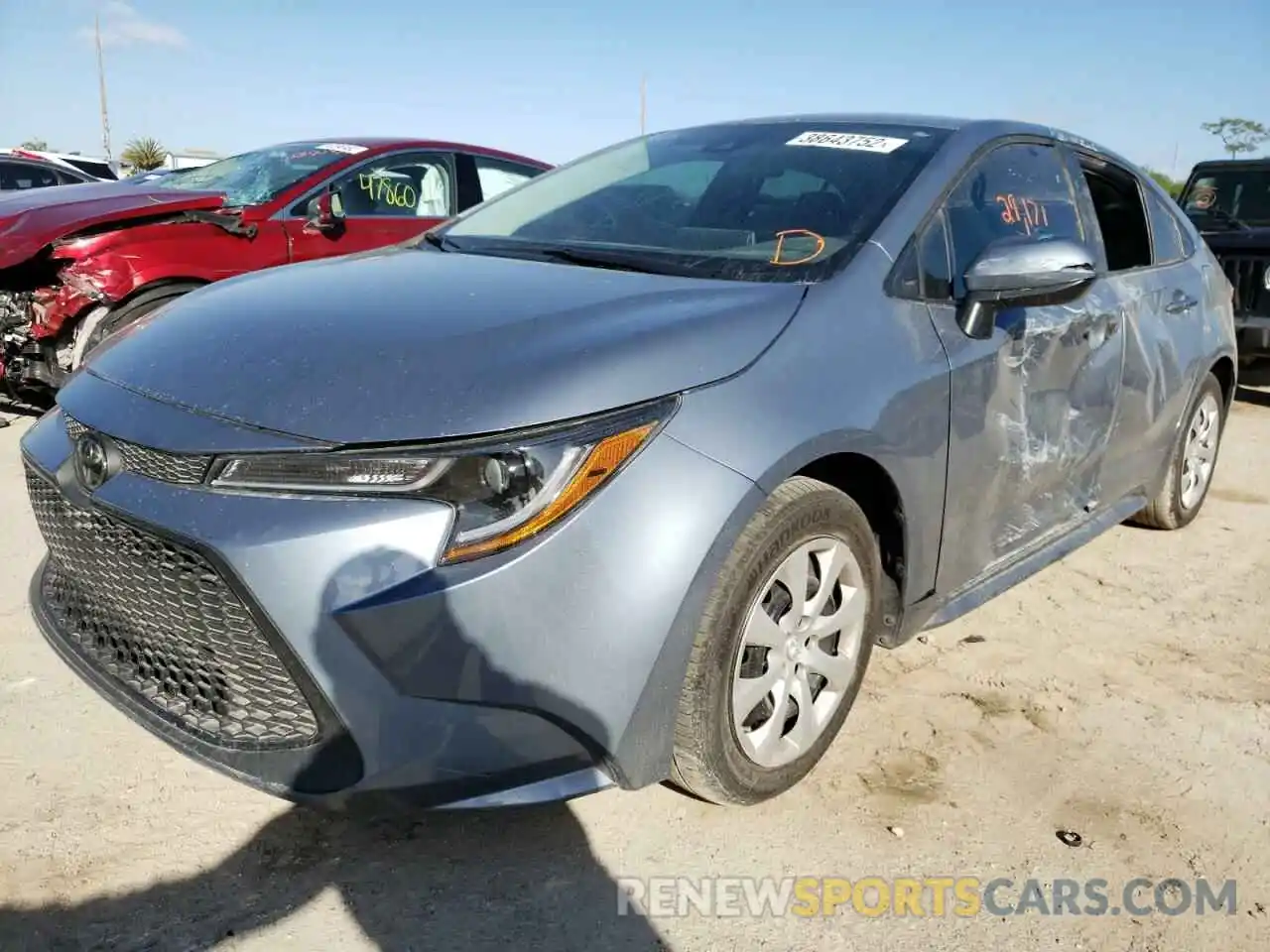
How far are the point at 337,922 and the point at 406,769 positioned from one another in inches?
15.5

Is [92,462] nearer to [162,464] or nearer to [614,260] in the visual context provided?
[162,464]

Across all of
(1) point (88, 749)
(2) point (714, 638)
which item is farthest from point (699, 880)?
(1) point (88, 749)

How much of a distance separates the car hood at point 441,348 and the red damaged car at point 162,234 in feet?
8.39

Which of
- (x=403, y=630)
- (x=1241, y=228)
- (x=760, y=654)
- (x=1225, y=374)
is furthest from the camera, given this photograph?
(x=1241, y=228)

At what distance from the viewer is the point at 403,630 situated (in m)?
1.67

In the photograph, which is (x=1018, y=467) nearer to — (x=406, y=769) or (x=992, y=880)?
(x=992, y=880)

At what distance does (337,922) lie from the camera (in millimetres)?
1902

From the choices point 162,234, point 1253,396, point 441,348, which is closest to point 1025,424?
point 441,348

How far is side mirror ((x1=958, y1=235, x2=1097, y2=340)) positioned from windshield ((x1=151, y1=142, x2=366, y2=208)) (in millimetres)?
3998

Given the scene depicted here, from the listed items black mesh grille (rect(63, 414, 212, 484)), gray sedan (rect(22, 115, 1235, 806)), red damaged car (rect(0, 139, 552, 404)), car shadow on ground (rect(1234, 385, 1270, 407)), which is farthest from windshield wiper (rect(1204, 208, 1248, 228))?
black mesh grille (rect(63, 414, 212, 484))

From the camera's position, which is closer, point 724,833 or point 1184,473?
point 724,833

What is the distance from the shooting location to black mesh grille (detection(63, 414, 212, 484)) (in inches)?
71.5

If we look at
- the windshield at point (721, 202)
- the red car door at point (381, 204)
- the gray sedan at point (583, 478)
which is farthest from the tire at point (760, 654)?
the red car door at point (381, 204)

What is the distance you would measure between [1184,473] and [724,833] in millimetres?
2924
